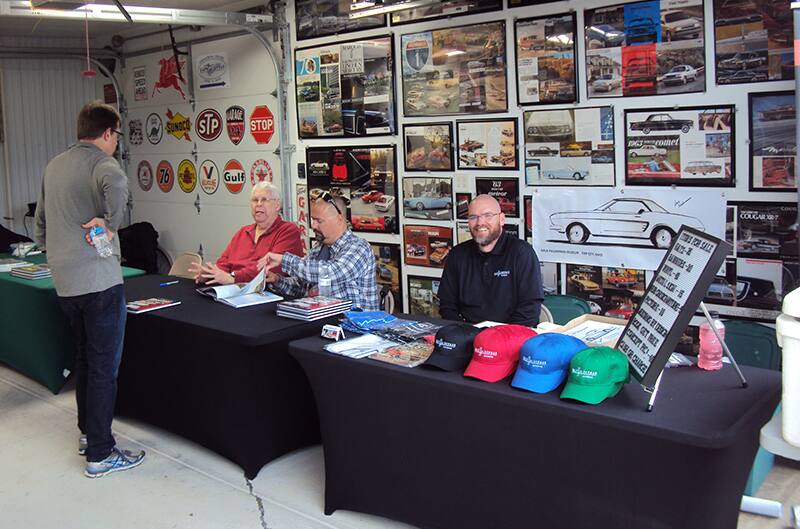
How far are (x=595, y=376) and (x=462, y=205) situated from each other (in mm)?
3320

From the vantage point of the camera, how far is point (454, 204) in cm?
568

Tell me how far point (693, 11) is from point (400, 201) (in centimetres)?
248

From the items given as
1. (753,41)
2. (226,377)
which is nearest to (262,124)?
(226,377)

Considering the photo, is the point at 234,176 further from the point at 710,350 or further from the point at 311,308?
the point at 710,350

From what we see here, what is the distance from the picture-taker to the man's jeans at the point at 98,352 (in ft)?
12.5

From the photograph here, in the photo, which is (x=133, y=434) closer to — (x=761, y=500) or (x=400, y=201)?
(x=400, y=201)

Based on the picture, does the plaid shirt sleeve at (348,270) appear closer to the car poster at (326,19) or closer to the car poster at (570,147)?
the car poster at (570,147)

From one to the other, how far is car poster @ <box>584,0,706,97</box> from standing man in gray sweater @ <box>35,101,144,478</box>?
109 inches

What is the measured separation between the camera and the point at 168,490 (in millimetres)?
3779

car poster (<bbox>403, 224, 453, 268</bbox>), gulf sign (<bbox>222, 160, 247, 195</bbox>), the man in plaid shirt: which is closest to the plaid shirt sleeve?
the man in plaid shirt

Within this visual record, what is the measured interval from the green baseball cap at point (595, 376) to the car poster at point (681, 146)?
2323 millimetres

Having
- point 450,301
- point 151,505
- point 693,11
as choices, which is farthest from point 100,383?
point 693,11

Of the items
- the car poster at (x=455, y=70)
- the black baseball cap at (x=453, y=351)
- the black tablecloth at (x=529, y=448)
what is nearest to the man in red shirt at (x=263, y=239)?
the car poster at (x=455, y=70)

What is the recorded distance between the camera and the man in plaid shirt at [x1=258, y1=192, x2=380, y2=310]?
423 centimetres
